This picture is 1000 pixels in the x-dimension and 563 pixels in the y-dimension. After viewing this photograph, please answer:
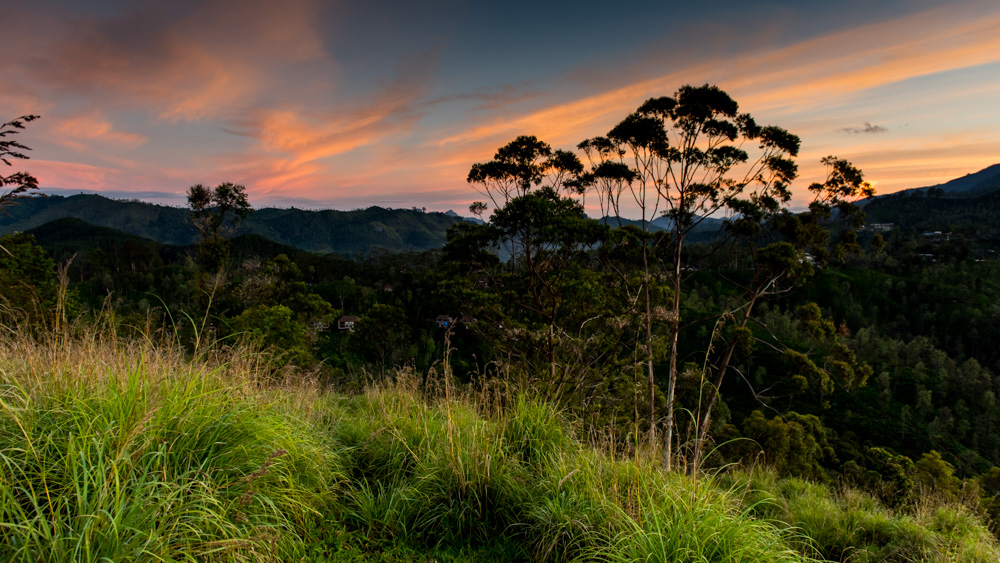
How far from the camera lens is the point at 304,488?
9.39ft

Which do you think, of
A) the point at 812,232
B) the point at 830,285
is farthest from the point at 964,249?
the point at 812,232

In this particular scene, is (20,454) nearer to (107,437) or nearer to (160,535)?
(107,437)

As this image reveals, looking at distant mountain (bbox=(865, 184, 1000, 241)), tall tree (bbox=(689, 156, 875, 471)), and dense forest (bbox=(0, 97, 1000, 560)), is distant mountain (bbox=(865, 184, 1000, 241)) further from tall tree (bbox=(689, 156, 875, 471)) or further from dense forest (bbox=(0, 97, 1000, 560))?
tall tree (bbox=(689, 156, 875, 471))

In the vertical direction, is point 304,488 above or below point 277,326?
above

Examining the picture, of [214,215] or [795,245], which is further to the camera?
[214,215]

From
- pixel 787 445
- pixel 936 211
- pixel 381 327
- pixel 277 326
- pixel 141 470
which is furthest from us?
pixel 936 211

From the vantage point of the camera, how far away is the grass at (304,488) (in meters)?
1.95

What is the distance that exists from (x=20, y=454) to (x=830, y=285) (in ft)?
374

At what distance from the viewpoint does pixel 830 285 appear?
89.9 metres

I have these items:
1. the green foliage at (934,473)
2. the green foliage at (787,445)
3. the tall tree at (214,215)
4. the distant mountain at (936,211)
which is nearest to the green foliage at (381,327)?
the tall tree at (214,215)

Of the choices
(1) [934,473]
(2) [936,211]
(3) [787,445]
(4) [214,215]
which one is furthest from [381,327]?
(2) [936,211]

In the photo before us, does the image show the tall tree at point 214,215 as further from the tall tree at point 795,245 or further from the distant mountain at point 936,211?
the distant mountain at point 936,211

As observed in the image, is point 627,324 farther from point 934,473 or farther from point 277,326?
point 934,473

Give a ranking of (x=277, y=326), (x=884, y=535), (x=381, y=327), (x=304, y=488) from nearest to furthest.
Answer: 1. (x=304, y=488)
2. (x=884, y=535)
3. (x=277, y=326)
4. (x=381, y=327)
